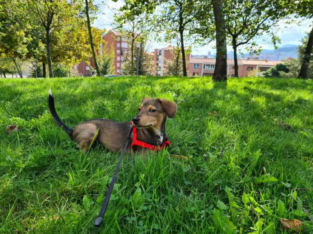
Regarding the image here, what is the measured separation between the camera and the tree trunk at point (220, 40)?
29.2ft

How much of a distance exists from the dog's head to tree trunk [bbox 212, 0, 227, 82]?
279 inches

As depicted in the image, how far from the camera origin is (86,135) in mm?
3189

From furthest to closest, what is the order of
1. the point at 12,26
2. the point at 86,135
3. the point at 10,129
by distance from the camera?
the point at 12,26 < the point at 10,129 < the point at 86,135

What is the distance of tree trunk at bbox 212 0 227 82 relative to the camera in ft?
29.2

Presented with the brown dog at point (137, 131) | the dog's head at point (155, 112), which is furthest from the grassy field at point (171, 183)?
the dog's head at point (155, 112)

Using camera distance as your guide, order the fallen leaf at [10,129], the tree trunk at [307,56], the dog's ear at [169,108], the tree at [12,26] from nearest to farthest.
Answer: the dog's ear at [169,108] → the fallen leaf at [10,129] → the tree trunk at [307,56] → the tree at [12,26]

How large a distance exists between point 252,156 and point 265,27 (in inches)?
868

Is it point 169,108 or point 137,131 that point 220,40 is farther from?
point 137,131

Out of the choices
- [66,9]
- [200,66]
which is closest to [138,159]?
[66,9]

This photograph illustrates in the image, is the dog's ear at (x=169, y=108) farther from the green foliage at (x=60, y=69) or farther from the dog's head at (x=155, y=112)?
the green foliage at (x=60, y=69)

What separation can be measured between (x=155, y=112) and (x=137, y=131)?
0.42 metres

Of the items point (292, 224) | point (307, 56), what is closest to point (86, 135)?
point (292, 224)

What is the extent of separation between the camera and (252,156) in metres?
2.64

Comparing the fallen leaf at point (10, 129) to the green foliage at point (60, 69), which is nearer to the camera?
the fallen leaf at point (10, 129)
